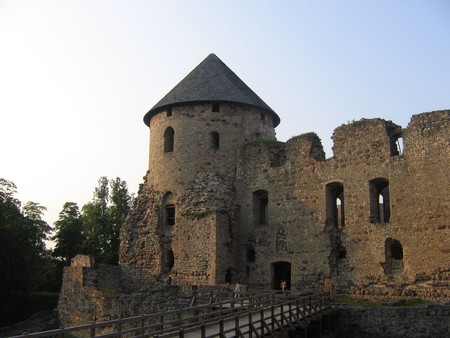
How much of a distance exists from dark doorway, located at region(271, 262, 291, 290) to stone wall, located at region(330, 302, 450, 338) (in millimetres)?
6516

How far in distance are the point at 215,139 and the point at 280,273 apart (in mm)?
6811

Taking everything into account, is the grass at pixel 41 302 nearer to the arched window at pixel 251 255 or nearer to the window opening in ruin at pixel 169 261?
the window opening in ruin at pixel 169 261

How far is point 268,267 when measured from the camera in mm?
23766

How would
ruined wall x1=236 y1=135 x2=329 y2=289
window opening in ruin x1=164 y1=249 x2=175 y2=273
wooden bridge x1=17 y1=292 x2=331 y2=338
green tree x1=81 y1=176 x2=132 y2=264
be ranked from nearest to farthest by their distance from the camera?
1. wooden bridge x1=17 y1=292 x2=331 y2=338
2. ruined wall x1=236 y1=135 x2=329 y2=289
3. window opening in ruin x1=164 y1=249 x2=175 y2=273
4. green tree x1=81 y1=176 x2=132 y2=264

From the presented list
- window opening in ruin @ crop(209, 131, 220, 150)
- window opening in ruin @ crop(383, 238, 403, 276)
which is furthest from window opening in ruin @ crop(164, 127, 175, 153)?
window opening in ruin @ crop(383, 238, 403, 276)

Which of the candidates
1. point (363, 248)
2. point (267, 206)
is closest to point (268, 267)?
point (267, 206)

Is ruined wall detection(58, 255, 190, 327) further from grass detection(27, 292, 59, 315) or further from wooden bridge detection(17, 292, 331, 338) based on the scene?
grass detection(27, 292, 59, 315)

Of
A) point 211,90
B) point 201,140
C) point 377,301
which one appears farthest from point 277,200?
point 377,301

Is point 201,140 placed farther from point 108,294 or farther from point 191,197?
point 108,294

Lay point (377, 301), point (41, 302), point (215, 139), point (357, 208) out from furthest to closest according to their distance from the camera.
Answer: point (41, 302) < point (215, 139) < point (357, 208) < point (377, 301)

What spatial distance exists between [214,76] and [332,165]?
326 inches

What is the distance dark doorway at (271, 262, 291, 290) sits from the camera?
2402cm

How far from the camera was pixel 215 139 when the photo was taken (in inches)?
1031

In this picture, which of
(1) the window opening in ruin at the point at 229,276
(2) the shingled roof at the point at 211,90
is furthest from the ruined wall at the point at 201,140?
(1) the window opening in ruin at the point at 229,276
